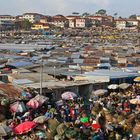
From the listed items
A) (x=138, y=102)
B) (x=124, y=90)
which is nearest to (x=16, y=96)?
(x=138, y=102)

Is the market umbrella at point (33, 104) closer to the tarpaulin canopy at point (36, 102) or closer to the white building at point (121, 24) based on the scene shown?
the tarpaulin canopy at point (36, 102)

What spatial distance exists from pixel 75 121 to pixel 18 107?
1.95 m

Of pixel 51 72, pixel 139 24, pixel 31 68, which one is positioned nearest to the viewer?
pixel 51 72

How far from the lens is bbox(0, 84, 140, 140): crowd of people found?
10.3 metres

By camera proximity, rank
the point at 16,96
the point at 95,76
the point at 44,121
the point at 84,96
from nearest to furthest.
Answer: the point at 44,121
the point at 16,96
the point at 84,96
the point at 95,76

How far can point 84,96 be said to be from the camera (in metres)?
17.1

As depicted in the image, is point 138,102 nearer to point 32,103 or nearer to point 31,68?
point 32,103

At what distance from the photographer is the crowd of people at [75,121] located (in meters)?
10.3

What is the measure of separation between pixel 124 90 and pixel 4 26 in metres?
89.9

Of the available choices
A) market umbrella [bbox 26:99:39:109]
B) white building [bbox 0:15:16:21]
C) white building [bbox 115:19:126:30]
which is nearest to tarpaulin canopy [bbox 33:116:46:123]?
market umbrella [bbox 26:99:39:109]

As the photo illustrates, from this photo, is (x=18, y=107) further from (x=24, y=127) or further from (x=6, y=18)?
(x=6, y=18)

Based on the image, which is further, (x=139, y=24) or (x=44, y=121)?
(x=139, y=24)

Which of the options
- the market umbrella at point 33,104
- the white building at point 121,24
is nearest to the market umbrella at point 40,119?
the market umbrella at point 33,104

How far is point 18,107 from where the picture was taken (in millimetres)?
12797
